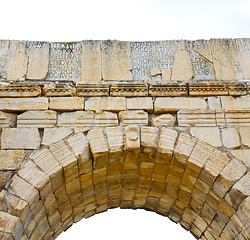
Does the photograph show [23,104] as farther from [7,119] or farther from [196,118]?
[196,118]

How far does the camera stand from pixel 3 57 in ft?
20.0

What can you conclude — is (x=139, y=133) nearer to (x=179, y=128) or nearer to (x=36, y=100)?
(x=179, y=128)

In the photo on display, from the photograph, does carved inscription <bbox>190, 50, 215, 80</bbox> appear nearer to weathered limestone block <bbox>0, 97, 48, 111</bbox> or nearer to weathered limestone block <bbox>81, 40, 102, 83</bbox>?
weathered limestone block <bbox>81, 40, 102, 83</bbox>

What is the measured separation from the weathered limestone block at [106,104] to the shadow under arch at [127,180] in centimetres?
32

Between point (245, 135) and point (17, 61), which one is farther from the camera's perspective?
point (17, 61)

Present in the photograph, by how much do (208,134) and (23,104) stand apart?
8.16 ft

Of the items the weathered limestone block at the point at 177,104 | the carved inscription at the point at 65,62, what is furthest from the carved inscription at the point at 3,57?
the weathered limestone block at the point at 177,104

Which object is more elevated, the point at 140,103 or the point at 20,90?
the point at 20,90

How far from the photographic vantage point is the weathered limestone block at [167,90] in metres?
5.76

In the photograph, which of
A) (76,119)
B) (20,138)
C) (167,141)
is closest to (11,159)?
(20,138)

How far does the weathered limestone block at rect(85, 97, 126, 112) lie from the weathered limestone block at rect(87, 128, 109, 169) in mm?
353

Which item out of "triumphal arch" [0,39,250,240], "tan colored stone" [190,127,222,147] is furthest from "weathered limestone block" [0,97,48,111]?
"tan colored stone" [190,127,222,147]

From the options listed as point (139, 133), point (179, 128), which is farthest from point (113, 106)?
point (179, 128)

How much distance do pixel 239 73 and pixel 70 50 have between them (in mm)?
2508
